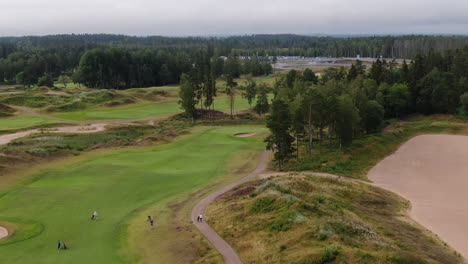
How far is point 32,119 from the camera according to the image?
316 feet

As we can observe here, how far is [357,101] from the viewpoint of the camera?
79625mm

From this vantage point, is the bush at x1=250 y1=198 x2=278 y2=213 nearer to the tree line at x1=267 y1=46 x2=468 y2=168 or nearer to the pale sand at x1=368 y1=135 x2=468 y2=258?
the pale sand at x1=368 y1=135 x2=468 y2=258

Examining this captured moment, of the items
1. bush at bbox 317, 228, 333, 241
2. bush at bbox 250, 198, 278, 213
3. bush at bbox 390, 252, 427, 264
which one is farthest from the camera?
bush at bbox 250, 198, 278, 213

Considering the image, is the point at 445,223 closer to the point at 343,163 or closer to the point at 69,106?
the point at 343,163

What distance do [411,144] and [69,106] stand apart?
8799cm

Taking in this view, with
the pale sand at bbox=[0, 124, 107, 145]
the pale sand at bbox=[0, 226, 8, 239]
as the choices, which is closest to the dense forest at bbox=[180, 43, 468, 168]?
the pale sand at bbox=[0, 124, 107, 145]

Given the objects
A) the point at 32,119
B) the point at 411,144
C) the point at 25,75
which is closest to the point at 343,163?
the point at 411,144

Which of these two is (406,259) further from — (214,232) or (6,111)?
(6,111)

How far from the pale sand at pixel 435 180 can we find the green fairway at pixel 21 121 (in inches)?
2892

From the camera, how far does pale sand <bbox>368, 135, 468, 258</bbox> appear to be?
4084cm

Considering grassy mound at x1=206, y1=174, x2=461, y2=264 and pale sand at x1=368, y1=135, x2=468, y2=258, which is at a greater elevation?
grassy mound at x1=206, y1=174, x2=461, y2=264

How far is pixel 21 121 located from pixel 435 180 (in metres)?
87.3

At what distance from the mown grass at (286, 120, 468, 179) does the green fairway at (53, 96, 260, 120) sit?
51.9 m

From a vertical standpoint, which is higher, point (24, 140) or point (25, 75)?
point (25, 75)
